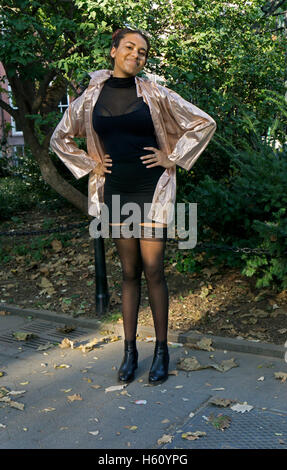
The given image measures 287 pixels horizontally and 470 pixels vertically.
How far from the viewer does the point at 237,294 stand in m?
5.02

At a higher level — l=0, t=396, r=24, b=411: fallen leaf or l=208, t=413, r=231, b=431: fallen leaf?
l=208, t=413, r=231, b=431: fallen leaf

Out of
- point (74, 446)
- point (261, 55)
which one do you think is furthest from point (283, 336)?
point (261, 55)

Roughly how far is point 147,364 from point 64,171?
545 cm

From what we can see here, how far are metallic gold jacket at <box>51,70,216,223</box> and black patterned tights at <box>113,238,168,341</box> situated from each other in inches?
9.3

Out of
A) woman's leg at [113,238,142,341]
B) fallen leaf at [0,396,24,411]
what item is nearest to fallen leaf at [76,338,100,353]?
woman's leg at [113,238,142,341]

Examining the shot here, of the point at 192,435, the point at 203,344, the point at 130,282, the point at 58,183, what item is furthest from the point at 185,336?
the point at 58,183

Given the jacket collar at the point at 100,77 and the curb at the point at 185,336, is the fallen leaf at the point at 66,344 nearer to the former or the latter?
the curb at the point at 185,336

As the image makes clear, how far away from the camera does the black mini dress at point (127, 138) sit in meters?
3.41

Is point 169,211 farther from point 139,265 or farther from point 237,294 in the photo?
point 237,294

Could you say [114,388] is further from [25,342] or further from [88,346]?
[25,342]

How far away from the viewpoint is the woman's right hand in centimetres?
354

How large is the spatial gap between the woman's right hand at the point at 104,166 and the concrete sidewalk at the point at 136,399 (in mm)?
1393

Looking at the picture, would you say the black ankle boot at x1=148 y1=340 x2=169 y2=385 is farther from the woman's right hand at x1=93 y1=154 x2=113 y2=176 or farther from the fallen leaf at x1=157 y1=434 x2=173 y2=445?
the woman's right hand at x1=93 y1=154 x2=113 y2=176

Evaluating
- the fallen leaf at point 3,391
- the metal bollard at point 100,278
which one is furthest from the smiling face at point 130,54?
the fallen leaf at point 3,391
